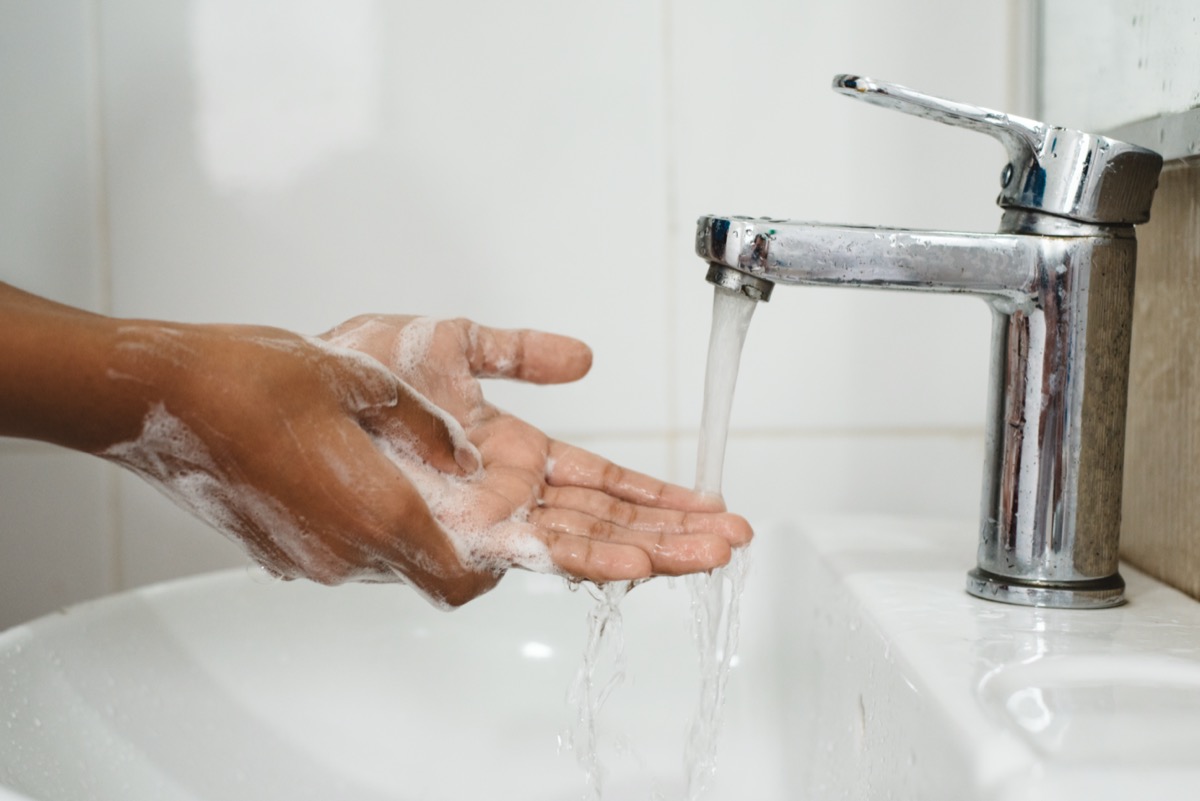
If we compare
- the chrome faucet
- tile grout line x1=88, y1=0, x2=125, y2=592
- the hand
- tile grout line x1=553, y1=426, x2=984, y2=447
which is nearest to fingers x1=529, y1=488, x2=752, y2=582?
the hand

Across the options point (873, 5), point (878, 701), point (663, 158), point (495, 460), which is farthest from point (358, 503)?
point (873, 5)

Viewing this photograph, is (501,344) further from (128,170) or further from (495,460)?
(128,170)

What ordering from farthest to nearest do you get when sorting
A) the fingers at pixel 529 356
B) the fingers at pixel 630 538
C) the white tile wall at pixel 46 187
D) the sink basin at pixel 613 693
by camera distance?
1. the white tile wall at pixel 46 187
2. the fingers at pixel 529 356
3. the fingers at pixel 630 538
4. the sink basin at pixel 613 693

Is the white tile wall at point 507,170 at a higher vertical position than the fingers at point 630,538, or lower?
higher

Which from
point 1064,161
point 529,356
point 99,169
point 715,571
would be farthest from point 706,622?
point 99,169

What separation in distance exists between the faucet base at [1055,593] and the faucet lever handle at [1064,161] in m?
0.17

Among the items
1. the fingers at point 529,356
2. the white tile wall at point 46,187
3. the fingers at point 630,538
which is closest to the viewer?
the fingers at point 630,538

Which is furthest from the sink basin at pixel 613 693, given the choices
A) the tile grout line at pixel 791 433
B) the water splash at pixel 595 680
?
the tile grout line at pixel 791 433

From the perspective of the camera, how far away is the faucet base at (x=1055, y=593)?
0.51 m

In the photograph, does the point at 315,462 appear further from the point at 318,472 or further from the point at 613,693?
the point at 613,693

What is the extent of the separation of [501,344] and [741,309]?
0.17 meters

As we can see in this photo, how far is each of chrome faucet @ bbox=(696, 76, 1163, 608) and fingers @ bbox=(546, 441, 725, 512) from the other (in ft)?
0.46

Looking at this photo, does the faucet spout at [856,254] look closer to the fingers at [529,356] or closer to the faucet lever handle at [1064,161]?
the faucet lever handle at [1064,161]

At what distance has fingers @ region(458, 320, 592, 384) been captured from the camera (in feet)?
Answer: 2.00
